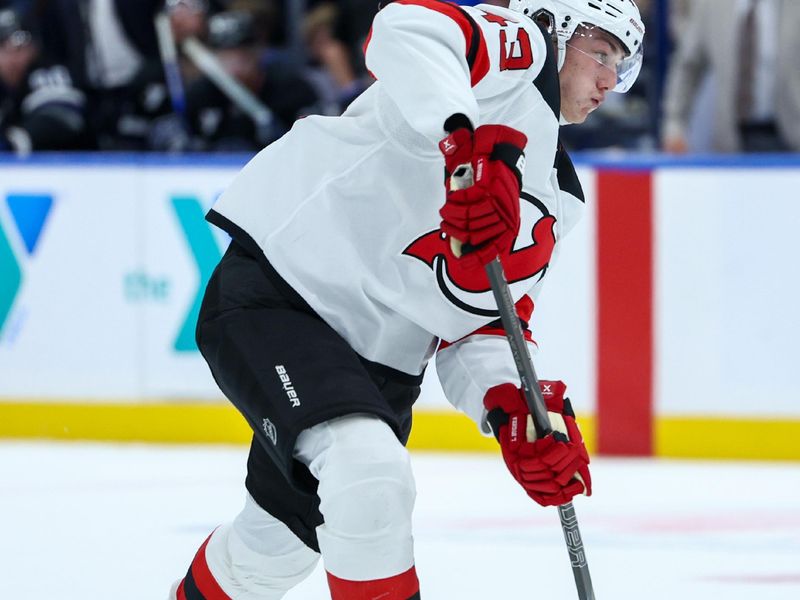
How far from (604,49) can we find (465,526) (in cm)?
168

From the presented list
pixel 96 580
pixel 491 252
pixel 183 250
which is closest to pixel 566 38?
pixel 491 252

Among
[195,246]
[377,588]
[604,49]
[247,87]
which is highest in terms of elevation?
[604,49]

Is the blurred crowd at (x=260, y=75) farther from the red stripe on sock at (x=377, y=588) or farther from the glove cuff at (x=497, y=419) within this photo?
the red stripe on sock at (x=377, y=588)

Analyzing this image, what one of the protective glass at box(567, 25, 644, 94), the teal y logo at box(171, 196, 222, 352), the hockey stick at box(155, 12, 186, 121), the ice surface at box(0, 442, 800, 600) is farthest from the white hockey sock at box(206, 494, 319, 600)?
the hockey stick at box(155, 12, 186, 121)

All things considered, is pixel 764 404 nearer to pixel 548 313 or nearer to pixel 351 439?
pixel 548 313

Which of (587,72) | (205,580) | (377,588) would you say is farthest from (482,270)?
(205,580)

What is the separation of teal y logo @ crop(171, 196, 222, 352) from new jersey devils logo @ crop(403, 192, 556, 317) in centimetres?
251

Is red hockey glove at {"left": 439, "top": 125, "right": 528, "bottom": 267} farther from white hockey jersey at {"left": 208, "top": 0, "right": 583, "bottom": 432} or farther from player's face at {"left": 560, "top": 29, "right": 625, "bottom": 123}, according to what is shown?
player's face at {"left": 560, "top": 29, "right": 625, "bottom": 123}

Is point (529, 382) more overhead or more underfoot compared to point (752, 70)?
more overhead

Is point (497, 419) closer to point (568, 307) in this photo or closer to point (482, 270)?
point (482, 270)

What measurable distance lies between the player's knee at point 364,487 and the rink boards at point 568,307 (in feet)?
8.10

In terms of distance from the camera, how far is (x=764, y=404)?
455 centimetres

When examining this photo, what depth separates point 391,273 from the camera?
223cm

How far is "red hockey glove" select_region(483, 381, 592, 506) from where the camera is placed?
2.17 meters
